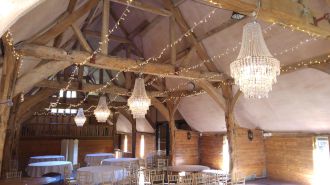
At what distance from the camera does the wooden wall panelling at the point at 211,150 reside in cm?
1168

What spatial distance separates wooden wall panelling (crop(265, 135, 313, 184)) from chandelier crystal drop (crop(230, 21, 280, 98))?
19.4 ft

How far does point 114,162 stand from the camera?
9719mm

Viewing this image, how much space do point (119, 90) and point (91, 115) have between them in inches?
256

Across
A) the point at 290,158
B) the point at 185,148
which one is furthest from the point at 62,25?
the point at 290,158

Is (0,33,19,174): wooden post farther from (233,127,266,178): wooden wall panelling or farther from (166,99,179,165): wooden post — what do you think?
(233,127,266,178): wooden wall panelling

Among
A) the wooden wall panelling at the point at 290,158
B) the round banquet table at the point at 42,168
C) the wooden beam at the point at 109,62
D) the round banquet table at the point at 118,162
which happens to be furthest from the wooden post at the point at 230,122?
the round banquet table at the point at 42,168

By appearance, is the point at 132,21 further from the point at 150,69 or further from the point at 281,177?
the point at 281,177

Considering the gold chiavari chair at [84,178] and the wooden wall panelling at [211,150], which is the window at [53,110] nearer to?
the wooden wall panelling at [211,150]

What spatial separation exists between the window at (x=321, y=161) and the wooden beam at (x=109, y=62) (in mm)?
3875

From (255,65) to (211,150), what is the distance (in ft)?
29.4

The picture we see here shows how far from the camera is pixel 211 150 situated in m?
12.1

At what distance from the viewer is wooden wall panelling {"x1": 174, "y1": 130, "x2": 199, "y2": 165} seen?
11.9 m

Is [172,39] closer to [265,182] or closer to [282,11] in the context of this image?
[282,11]

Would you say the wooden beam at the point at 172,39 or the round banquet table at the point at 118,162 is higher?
the wooden beam at the point at 172,39
